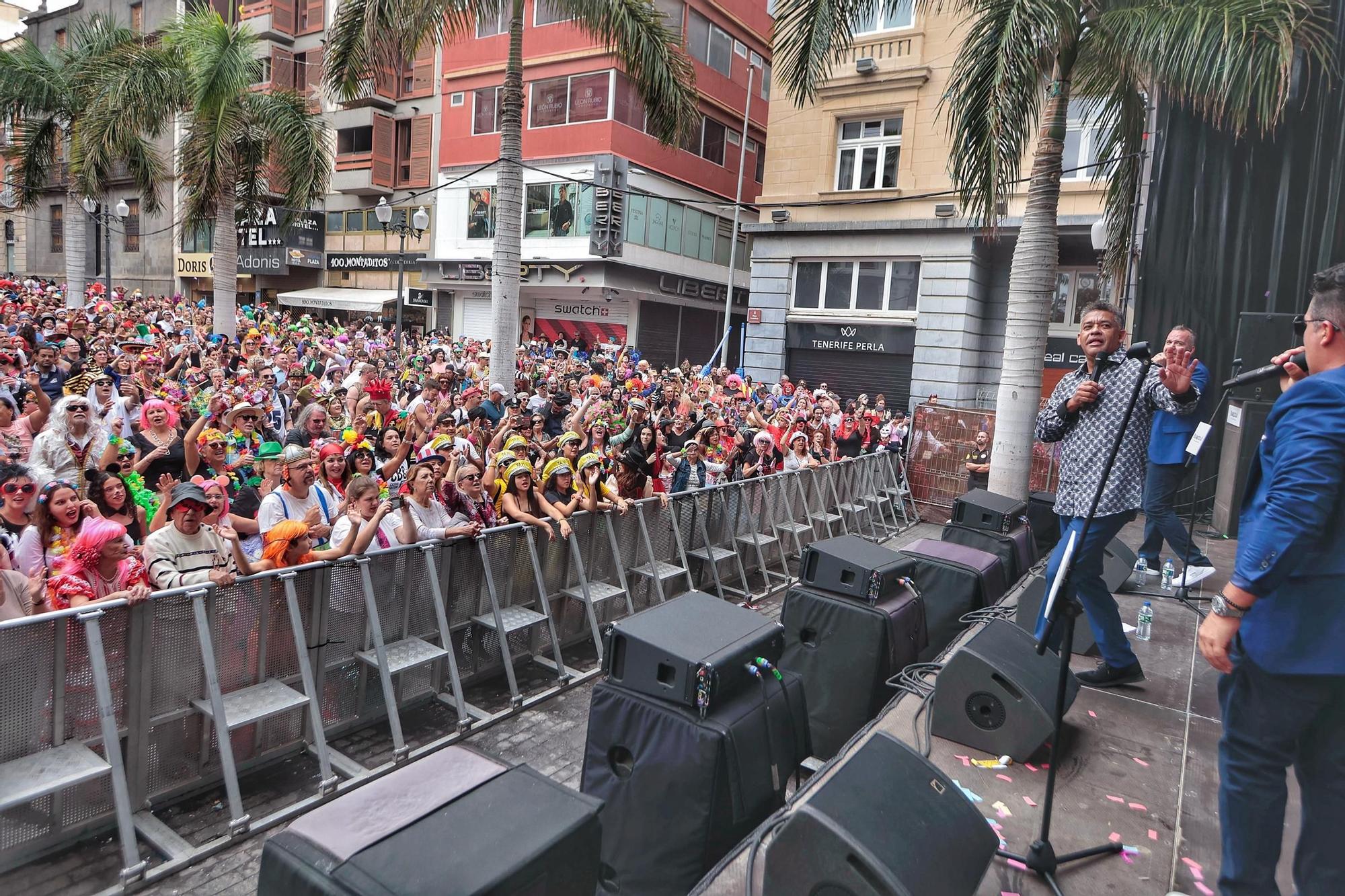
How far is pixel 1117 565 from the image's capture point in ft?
22.8

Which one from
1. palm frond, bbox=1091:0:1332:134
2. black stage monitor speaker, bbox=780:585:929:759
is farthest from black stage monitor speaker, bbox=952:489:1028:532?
palm frond, bbox=1091:0:1332:134

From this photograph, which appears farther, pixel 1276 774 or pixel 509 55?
pixel 509 55

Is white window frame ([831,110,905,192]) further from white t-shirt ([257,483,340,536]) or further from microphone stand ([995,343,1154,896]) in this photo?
microphone stand ([995,343,1154,896])

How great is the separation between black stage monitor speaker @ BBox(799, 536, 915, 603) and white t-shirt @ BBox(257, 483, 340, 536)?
12.2 ft

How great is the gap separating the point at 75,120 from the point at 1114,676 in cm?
2646

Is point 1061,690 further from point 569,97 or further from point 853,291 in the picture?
point 569,97

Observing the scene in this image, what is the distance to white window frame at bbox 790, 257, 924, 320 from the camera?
74.4 feet

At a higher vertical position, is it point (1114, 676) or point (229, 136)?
point (229, 136)

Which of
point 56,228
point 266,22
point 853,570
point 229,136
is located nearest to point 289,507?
point 853,570

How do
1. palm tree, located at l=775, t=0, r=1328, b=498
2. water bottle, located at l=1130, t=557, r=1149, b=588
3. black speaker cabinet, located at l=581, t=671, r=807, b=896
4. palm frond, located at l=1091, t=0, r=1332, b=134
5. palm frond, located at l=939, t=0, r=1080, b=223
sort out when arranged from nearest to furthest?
black speaker cabinet, located at l=581, t=671, r=807, b=896 → water bottle, located at l=1130, t=557, r=1149, b=588 → palm frond, located at l=1091, t=0, r=1332, b=134 → palm tree, located at l=775, t=0, r=1328, b=498 → palm frond, located at l=939, t=0, r=1080, b=223

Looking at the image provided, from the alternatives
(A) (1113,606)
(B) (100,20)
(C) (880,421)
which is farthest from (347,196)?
(A) (1113,606)

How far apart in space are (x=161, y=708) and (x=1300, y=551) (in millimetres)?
5439

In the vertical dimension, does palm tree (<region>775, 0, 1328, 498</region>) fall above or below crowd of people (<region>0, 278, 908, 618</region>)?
above

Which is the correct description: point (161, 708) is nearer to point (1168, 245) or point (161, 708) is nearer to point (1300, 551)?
point (1300, 551)
